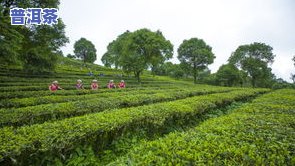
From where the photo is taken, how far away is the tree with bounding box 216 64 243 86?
54.8 m

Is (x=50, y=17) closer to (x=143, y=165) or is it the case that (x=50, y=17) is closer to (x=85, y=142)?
(x=85, y=142)

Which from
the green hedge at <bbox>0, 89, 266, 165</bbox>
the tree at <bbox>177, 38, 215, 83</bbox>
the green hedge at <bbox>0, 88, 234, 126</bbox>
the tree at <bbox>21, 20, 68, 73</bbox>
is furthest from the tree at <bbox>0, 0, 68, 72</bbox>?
the tree at <bbox>177, 38, 215, 83</bbox>

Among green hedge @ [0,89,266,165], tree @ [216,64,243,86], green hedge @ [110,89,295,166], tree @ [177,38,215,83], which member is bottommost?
green hedge @ [0,89,266,165]

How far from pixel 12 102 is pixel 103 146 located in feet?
22.2

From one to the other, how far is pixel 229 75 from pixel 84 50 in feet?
178

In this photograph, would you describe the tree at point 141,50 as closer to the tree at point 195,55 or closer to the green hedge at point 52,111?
the tree at point 195,55

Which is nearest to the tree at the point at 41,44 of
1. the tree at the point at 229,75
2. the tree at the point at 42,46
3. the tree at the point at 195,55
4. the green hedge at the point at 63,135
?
the tree at the point at 42,46

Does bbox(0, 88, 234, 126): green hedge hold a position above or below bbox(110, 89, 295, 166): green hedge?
below

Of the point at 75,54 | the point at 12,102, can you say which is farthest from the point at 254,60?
the point at 75,54

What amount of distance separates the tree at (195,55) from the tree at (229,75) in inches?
410

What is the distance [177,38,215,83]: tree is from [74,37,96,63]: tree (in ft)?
123

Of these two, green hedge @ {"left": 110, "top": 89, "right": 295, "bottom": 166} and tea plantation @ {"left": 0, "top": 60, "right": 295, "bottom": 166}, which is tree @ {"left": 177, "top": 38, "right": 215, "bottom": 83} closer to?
tea plantation @ {"left": 0, "top": 60, "right": 295, "bottom": 166}

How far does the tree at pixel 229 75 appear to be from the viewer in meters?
54.8

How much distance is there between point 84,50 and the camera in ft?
236
